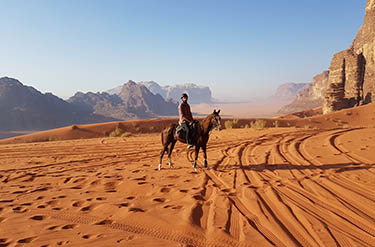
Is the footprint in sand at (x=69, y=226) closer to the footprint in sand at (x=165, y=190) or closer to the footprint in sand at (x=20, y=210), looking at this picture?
the footprint in sand at (x=20, y=210)

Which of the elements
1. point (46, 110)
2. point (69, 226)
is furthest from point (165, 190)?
point (46, 110)

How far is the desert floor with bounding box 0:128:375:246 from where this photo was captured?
3146mm

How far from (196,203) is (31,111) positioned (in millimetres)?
75911

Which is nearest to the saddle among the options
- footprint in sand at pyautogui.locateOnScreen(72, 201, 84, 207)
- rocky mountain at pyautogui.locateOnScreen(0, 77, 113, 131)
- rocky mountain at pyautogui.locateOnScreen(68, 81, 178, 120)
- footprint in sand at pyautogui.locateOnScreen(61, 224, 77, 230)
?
footprint in sand at pyautogui.locateOnScreen(72, 201, 84, 207)

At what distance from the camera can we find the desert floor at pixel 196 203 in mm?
3146

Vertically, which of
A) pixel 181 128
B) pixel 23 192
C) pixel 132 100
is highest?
pixel 132 100

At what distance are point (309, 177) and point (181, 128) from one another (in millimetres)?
4034

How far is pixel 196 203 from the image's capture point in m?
4.31

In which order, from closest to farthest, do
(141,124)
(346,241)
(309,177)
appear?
(346,241)
(309,177)
(141,124)

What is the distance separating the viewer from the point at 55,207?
13.9 ft

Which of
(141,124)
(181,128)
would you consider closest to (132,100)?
(141,124)

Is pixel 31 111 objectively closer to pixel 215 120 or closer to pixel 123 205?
pixel 215 120

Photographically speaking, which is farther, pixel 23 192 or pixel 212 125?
pixel 212 125

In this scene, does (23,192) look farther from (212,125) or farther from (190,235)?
(212,125)
